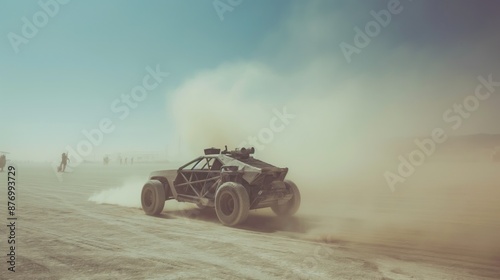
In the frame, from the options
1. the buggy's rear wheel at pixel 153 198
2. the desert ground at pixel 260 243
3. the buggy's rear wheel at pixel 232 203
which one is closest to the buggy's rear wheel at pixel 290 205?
the desert ground at pixel 260 243

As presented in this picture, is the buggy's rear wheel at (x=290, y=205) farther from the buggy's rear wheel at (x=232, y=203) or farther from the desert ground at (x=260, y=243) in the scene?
the buggy's rear wheel at (x=232, y=203)

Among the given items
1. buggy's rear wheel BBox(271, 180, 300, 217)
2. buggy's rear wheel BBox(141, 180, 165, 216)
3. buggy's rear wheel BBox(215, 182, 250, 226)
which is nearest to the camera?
buggy's rear wheel BBox(215, 182, 250, 226)

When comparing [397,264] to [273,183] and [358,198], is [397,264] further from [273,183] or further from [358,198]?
[358,198]

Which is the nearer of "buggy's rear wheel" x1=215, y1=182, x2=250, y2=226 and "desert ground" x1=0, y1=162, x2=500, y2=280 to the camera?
"desert ground" x1=0, y1=162, x2=500, y2=280

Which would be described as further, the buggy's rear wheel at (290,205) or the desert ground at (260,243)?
the buggy's rear wheel at (290,205)

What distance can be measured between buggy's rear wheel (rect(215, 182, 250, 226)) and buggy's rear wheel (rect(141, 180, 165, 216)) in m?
1.99

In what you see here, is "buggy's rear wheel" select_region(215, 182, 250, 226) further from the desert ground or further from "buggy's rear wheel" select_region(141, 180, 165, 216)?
"buggy's rear wheel" select_region(141, 180, 165, 216)

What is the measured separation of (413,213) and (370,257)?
15.5ft

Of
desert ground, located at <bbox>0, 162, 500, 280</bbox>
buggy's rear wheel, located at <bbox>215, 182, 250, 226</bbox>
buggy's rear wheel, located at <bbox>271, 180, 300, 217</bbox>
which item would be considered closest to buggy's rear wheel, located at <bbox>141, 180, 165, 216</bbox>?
desert ground, located at <bbox>0, 162, 500, 280</bbox>

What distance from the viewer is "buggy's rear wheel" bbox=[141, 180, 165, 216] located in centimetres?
830

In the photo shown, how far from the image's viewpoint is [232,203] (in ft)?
23.6

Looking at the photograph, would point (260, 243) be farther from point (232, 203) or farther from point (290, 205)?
point (290, 205)

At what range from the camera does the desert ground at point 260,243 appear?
13.0 feet

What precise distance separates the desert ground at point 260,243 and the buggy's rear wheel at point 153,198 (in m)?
0.26
